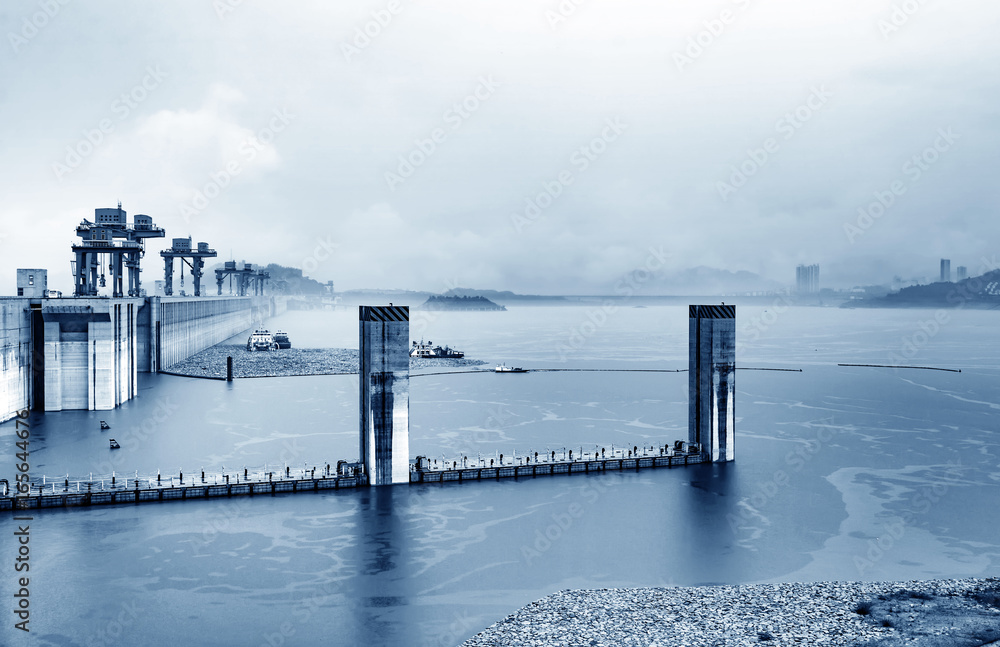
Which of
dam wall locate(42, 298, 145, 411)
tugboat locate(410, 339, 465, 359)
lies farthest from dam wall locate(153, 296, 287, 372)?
tugboat locate(410, 339, 465, 359)

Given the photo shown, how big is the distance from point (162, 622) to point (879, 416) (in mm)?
61139

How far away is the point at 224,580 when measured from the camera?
26781 mm

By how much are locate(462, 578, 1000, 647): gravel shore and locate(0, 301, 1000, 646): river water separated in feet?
4.62

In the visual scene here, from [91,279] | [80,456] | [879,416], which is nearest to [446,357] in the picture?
[91,279]

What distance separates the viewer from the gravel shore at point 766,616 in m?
22.6

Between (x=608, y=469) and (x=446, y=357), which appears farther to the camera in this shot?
(x=446, y=357)

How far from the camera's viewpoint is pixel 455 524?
1312 inches

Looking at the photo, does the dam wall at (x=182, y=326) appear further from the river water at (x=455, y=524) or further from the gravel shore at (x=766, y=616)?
the gravel shore at (x=766, y=616)

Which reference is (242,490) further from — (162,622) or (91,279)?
(91,279)

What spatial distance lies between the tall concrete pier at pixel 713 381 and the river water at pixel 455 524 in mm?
1592

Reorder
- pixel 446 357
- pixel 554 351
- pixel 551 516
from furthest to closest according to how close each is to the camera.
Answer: pixel 554 351 → pixel 446 357 → pixel 551 516

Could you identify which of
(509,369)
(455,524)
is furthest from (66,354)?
(509,369)

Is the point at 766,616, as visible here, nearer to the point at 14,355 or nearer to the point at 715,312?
the point at 715,312

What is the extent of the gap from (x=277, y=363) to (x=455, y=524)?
78.0 meters
